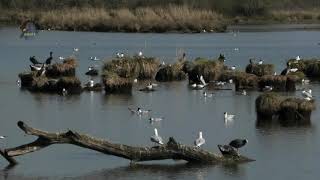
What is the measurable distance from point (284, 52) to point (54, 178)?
4702 cm

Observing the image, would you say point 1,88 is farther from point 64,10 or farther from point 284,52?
point 64,10

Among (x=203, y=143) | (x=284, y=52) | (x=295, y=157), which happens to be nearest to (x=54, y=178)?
(x=203, y=143)

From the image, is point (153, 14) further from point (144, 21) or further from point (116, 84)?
point (116, 84)

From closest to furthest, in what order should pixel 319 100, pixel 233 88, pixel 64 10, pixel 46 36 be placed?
pixel 319 100 → pixel 233 88 → pixel 46 36 → pixel 64 10

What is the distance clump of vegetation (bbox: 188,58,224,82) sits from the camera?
43.0m

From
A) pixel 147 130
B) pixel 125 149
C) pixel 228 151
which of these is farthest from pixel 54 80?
pixel 228 151

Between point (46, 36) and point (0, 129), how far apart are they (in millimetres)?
63542

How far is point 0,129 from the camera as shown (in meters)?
28.1

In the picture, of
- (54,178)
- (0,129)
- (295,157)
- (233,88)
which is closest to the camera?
(54,178)

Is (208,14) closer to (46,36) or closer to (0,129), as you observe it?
(46,36)

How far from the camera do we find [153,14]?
94938 millimetres

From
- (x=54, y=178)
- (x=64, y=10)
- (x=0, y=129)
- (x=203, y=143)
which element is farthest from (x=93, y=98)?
(x=64, y=10)

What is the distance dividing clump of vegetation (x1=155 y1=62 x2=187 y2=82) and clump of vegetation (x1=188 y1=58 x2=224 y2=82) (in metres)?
0.83

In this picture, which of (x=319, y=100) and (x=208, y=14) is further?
(x=208, y=14)
